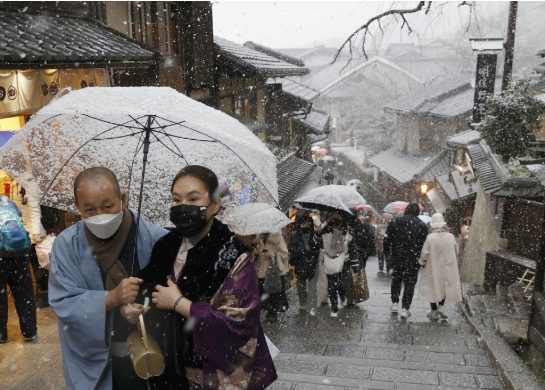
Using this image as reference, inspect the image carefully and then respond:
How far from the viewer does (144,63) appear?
7.89 m

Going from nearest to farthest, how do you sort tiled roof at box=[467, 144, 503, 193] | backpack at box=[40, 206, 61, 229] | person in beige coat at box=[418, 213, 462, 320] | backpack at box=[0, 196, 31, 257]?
backpack at box=[0, 196, 31, 257], backpack at box=[40, 206, 61, 229], person in beige coat at box=[418, 213, 462, 320], tiled roof at box=[467, 144, 503, 193]

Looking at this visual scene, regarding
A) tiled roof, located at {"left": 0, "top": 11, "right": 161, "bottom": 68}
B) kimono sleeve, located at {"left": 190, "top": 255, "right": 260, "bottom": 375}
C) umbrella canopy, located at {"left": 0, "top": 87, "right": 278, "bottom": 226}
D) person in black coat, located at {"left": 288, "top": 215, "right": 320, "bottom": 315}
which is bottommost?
person in black coat, located at {"left": 288, "top": 215, "right": 320, "bottom": 315}

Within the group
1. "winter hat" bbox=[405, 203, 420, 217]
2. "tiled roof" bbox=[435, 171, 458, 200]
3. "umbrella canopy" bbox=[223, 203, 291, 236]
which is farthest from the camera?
"tiled roof" bbox=[435, 171, 458, 200]

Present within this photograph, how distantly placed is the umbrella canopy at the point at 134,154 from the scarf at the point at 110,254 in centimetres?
55

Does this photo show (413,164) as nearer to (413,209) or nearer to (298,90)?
(298,90)

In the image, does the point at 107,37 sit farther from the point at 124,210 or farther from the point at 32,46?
the point at 124,210

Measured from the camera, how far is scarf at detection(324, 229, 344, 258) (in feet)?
26.6

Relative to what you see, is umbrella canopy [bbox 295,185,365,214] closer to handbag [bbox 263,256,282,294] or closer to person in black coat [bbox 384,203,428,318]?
person in black coat [bbox 384,203,428,318]

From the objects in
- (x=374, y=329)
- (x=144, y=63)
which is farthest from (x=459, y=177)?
(x=144, y=63)

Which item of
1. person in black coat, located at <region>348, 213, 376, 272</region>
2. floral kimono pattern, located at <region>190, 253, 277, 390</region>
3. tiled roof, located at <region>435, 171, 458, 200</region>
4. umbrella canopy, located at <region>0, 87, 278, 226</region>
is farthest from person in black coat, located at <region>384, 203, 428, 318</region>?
tiled roof, located at <region>435, 171, 458, 200</region>

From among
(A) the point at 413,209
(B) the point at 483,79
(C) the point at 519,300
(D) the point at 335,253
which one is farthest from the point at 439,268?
(B) the point at 483,79

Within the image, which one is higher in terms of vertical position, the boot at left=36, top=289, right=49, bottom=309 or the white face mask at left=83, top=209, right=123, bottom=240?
the white face mask at left=83, top=209, right=123, bottom=240

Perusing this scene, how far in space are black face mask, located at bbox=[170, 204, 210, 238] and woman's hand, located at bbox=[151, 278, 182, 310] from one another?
1.01 ft

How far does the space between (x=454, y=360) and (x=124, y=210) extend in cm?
492
